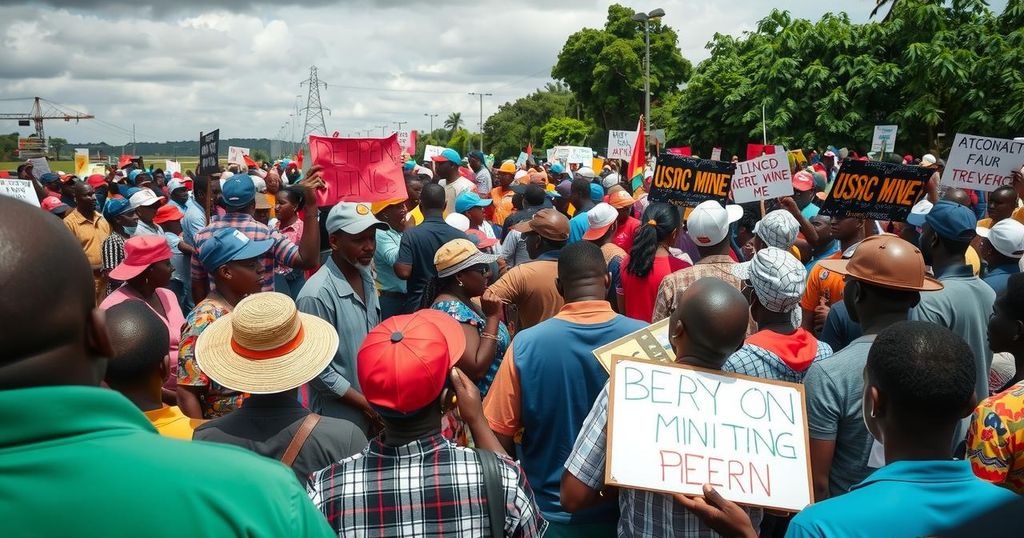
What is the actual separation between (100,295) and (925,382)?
699cm

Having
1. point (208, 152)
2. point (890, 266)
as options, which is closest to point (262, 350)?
point (890, 266)

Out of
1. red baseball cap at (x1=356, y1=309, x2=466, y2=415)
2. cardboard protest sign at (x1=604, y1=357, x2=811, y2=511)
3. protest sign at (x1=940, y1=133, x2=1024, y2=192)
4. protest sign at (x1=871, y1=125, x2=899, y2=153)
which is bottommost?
cardboard protest sign at (x1=604, y1=357, x2=811, y2=511)

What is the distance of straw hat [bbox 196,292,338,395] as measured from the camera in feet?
10.0

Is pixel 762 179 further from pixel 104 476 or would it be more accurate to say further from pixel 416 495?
pixel 104 476

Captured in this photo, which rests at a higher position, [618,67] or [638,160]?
[618,67]

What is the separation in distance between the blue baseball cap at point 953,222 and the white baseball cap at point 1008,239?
2.66 feet

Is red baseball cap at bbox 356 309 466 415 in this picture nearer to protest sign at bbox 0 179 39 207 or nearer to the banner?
the banner

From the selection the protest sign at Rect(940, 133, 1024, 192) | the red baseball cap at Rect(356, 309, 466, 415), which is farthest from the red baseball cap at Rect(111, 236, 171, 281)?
the protest sign at Rect(940, 133, 1024, 192)

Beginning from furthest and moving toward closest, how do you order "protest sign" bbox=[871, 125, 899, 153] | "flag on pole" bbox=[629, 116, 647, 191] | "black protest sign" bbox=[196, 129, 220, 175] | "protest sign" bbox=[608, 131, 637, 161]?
1. "protest sign" bbox=[608, 131, 637, 161]
2. "protest sign" bbox=[871, 125, 899, 153]
3. "flag on pole" bbox=[629, 116, 647, 191]
4. "black protest sign" bbox=[196, 129, 220, 175]

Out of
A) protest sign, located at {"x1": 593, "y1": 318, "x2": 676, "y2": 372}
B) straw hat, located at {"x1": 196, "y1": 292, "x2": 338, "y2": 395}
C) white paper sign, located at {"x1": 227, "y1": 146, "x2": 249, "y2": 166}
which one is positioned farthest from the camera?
white paper sign, located at {"x1": 227, "y1": 146, "x2": 249, "y2": 166}

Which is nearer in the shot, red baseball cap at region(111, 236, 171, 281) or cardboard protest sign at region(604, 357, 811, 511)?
cardboard protest sign at region(604, 357, 811, 511)

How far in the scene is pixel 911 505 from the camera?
6.13ft

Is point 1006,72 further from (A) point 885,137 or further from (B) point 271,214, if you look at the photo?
(B) point 271,214

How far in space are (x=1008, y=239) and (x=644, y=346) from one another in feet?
11.5
